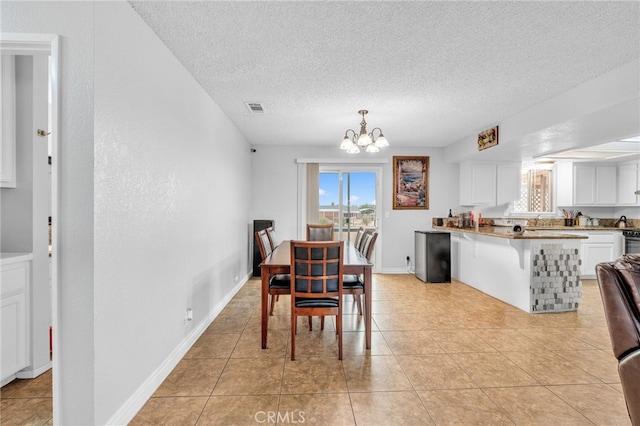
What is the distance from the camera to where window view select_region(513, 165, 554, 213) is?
5734mm

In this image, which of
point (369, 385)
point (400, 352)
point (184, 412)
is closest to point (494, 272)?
point (400, 352)

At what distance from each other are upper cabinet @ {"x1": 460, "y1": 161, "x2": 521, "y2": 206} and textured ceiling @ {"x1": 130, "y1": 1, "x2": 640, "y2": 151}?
1.97 meters

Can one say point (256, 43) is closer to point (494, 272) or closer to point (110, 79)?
point (110, 79)

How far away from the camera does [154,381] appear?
198 cm

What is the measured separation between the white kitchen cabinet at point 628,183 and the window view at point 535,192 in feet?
3.85

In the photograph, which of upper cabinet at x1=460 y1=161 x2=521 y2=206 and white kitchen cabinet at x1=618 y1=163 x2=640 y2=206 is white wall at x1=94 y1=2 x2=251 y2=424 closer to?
upper cabinet at x1=460 y1=161 x2=521 y2=206

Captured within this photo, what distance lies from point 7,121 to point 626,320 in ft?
11.9

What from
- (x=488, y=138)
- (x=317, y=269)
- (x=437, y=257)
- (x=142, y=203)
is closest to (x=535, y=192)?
(x=488, y=138)

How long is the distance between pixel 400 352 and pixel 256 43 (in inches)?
106

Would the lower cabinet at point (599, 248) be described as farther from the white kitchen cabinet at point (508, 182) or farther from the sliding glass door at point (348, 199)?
the sliding glass door at point (348, 199)

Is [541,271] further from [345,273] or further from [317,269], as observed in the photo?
[317,269]

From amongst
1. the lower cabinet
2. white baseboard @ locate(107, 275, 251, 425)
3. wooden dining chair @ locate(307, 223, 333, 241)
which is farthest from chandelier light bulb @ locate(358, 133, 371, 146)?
the lower cabinet

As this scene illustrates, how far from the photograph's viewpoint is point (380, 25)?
194 centimetres

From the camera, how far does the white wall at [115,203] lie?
1.44 metres
